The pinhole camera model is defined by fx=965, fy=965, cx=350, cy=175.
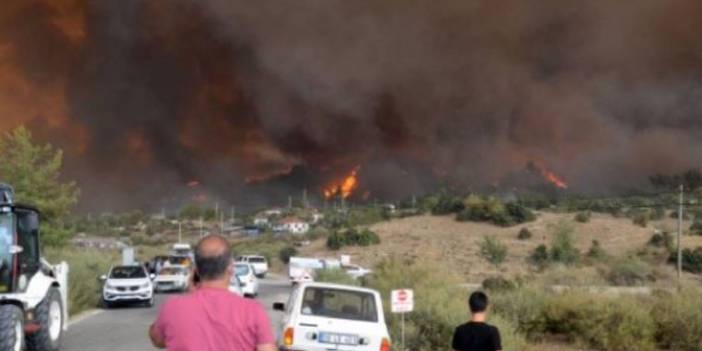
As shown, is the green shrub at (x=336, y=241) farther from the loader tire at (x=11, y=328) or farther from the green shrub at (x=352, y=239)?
the loader tire at (x=11, y=328)

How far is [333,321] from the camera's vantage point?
12.6 meters

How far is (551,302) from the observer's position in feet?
71.6

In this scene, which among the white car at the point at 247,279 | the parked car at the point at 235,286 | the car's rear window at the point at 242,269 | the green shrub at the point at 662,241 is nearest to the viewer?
the parked car at the point at 235,286

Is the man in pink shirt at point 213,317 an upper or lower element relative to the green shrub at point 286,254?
upper

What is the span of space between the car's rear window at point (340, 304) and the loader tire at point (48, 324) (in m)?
4.19

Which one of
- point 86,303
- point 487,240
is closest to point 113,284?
point 86,303

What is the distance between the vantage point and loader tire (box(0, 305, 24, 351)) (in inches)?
492

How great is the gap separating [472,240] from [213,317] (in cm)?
6366

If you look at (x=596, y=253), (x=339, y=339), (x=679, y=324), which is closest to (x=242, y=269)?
(x=679, y=324)

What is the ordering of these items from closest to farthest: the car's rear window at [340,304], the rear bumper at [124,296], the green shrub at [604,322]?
1. the car's rear window at [340,304]
2. the green shrub at [604,322]
3. the rear bumper at [124,296]

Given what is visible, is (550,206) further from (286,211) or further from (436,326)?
(436,326)

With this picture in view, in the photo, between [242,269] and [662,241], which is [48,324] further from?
[662,241]

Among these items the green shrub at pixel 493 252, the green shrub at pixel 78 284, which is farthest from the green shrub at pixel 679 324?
the green shrub at pixel 493 252

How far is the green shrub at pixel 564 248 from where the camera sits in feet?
175
